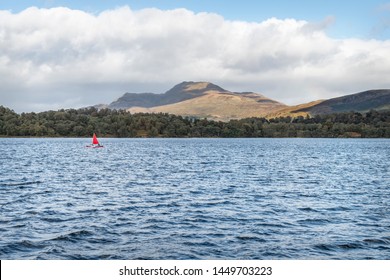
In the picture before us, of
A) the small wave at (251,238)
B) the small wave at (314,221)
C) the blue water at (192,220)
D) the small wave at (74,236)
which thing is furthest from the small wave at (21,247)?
→ the small wave at (314,221)

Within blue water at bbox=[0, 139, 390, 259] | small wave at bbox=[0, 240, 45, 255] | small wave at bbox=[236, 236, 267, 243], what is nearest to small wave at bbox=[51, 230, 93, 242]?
blue water at bbox=[0, 139, 390, 259]

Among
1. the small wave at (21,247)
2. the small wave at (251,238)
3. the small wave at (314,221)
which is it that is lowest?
the small wave at (314,221)

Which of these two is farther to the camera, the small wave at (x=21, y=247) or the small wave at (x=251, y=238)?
the small wave at (x=251, y=238)

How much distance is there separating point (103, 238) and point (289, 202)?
23.1 metres

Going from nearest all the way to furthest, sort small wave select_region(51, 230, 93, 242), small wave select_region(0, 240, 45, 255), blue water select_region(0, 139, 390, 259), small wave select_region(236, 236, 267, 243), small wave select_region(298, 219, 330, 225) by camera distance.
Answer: small wave select_region(0, 240, 45, 255) → blue water select_region(0, 139, 390, 259) → small wave select_region(51, 230, 93, 242) → small wave select_region(236, 236, 267, 243) → small wave select_region(298, 219, 330, 225)

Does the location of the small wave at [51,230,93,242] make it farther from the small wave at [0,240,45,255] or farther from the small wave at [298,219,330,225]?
the small wave at [298,219,330,225]

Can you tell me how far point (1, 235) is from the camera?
32062 mm

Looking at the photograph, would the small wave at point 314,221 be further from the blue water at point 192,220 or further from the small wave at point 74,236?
the small wave at point 74,236

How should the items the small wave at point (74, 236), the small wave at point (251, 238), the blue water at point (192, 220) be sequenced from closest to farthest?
the blue water at point (192, 220) < the small wave at point (74, 236) < the small wave at point (251, 238)

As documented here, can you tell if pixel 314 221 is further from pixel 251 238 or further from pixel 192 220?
pixel 192 220

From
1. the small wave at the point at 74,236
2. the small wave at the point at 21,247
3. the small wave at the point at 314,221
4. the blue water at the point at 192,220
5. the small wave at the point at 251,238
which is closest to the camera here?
the small wave at the point at 21,247

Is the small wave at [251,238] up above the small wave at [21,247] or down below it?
below

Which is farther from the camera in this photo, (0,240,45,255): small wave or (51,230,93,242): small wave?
(51,230,93,242): small wave
